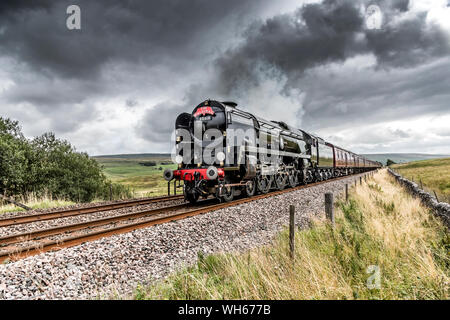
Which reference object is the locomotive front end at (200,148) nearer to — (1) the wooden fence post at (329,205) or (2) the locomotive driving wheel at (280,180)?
(1) the wooden fence post at (329,205)

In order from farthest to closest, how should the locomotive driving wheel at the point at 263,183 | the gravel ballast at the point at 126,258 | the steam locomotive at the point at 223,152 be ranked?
the locomotive driving wheel at the point at 263,183 < the steam locomotive at the point at 223,152 < the gravel ballast at the point at 126,258

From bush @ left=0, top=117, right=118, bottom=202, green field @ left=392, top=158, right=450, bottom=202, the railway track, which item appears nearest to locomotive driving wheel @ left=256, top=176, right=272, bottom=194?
the railway track

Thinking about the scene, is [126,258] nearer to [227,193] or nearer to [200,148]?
[227,193]

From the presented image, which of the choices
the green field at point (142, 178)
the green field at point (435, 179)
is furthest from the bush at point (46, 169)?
the green field at point (435, 179)

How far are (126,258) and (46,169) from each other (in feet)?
49.9

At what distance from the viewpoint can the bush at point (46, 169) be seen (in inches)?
571

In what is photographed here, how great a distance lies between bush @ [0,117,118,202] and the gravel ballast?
1266 cm

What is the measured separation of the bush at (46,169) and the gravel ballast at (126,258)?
12.7m

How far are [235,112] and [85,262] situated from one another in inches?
347

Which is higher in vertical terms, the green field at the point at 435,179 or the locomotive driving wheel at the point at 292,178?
the locomotive driving wheel at the point at 292,178

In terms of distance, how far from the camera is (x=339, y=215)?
8.57 metres

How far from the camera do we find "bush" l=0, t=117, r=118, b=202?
1451cm
